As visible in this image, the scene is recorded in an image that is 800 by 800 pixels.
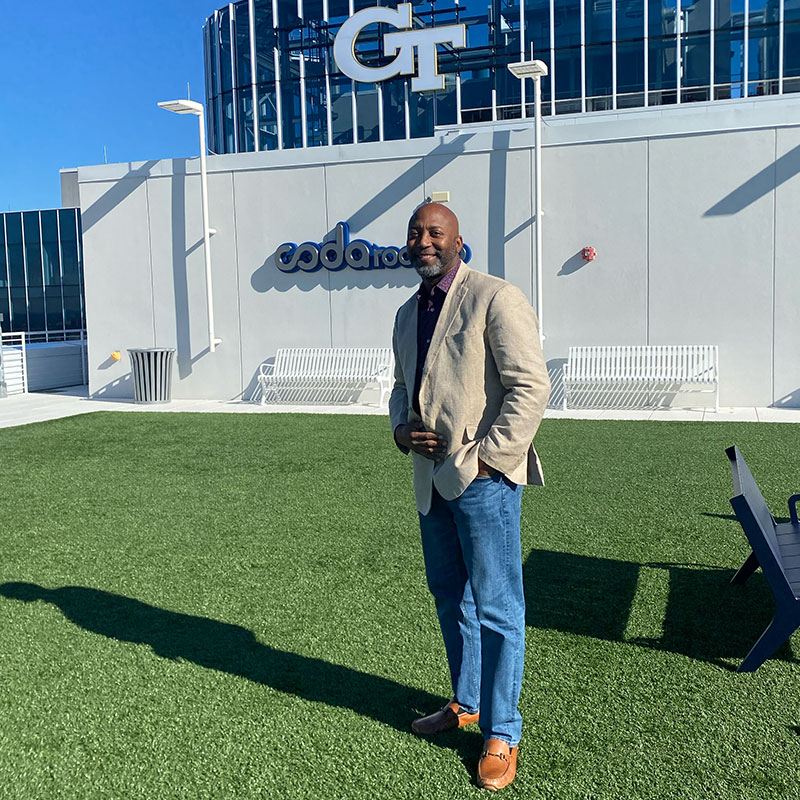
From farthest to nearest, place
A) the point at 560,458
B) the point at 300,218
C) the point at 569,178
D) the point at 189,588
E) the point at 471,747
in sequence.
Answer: the point at 300,218 < the point at 569,178 < the point at 560,458 < the point at 189,588 < the point at 471,747

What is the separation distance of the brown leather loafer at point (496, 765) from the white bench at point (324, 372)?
35.1ft

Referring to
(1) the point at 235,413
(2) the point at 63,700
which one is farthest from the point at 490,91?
(2) the point at 63,700

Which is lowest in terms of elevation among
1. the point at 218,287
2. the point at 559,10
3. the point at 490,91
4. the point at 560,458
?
the point at 560,458

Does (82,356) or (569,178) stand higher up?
(569,178)

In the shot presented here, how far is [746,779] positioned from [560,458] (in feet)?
19.2

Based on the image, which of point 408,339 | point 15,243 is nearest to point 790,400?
point 408,339

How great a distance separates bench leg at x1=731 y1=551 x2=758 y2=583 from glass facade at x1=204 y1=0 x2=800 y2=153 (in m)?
22.4

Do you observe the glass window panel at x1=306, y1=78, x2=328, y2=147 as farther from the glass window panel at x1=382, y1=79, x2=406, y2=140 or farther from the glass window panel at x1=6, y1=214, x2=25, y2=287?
the glass window panel at x1=6, y1=214, x2=25, y2=287

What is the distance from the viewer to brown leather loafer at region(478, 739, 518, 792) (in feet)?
9.18

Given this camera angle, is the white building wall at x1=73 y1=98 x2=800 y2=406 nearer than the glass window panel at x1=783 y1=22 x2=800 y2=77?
Yes

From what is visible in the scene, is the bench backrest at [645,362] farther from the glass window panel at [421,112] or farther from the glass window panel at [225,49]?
the glass window panel at [225,49]

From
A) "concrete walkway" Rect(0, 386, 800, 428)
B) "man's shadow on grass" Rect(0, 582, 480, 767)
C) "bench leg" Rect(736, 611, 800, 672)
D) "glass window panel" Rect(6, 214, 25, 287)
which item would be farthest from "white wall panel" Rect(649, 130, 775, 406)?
"glass window panel" Rect(6, 214, 25, 287)

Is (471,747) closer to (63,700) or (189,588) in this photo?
(63,700)

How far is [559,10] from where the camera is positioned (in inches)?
1086
